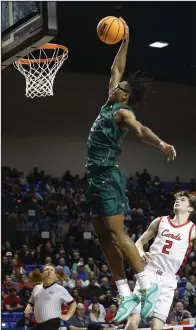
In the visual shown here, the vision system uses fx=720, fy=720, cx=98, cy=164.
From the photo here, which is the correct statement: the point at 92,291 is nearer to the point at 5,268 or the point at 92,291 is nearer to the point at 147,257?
the point at 5,268

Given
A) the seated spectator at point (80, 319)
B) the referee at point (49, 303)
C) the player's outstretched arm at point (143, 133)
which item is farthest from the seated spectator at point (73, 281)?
the player's outstretched arm at point (143, 133)

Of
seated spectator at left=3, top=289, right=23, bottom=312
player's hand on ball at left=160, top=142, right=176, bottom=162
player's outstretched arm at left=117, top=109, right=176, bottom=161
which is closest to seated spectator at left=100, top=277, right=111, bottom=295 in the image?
seated spectator at left=3, top=289, right=23, bottom=312

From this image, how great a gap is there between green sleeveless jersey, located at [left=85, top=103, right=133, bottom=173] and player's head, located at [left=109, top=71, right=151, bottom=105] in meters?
0.09

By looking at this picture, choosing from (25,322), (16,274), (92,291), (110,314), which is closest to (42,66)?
(25,322)

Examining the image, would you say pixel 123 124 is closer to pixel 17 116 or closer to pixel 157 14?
pixel 157 14

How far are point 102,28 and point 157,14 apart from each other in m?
12.0

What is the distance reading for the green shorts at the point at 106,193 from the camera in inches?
259

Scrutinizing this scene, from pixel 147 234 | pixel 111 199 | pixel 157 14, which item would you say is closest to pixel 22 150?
pixel 157 14

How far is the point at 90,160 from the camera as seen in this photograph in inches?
264

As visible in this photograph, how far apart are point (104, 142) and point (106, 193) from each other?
1.55 feet

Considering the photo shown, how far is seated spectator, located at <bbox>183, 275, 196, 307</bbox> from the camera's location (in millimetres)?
16484

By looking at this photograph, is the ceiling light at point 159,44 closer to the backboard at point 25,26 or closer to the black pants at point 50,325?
the black pants at point 50,325

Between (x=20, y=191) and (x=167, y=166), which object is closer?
(x=20, y=191)

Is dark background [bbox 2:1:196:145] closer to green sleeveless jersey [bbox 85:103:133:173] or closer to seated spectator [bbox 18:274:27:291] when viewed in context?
seated spectator [bbox 18:274:27:291]
